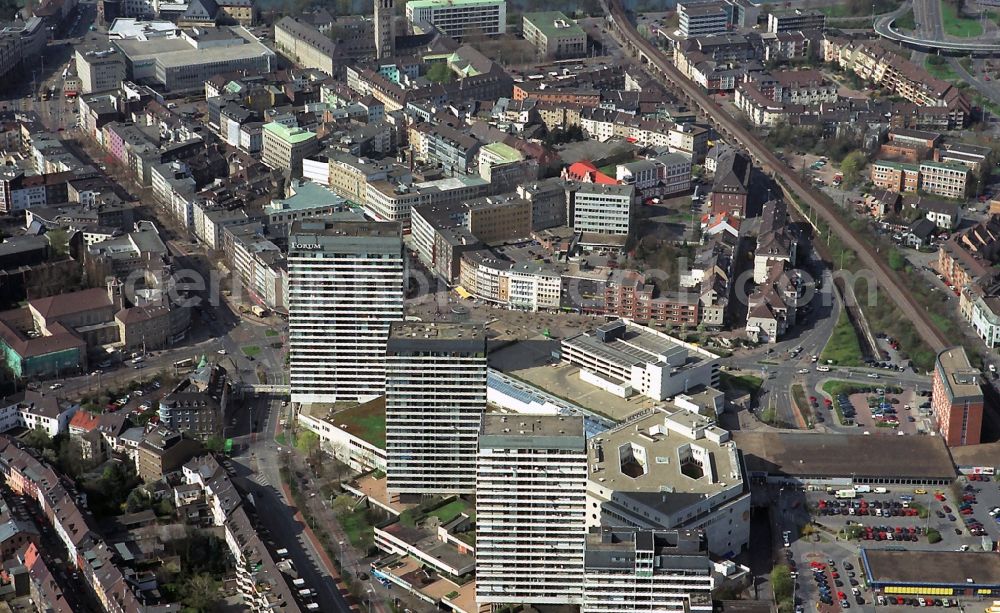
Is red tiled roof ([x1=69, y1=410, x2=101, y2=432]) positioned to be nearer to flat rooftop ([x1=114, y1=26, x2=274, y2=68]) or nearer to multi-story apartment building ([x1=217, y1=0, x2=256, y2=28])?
flat rooftop ([x1=114, y1=26, x2=274, y2=68])

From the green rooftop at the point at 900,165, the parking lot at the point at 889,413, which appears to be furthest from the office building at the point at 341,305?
the green rooftop at the point at 900,165

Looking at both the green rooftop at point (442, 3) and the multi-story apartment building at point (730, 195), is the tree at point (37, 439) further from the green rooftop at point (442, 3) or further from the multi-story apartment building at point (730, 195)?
the green rooftop at point (442, 3)

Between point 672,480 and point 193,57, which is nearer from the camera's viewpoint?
point 672,480

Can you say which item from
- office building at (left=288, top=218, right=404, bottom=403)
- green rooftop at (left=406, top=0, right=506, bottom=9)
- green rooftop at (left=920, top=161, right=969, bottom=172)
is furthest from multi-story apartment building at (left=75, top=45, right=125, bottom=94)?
green rooftop at (left=920, top=161, right=969, bottom=172)

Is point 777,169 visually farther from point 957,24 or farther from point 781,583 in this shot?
point 781,583

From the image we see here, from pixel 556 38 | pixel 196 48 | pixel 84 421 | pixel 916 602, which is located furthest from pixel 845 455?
pixel 196 48

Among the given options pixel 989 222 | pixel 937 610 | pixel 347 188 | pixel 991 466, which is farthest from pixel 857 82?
pixel 937 610
